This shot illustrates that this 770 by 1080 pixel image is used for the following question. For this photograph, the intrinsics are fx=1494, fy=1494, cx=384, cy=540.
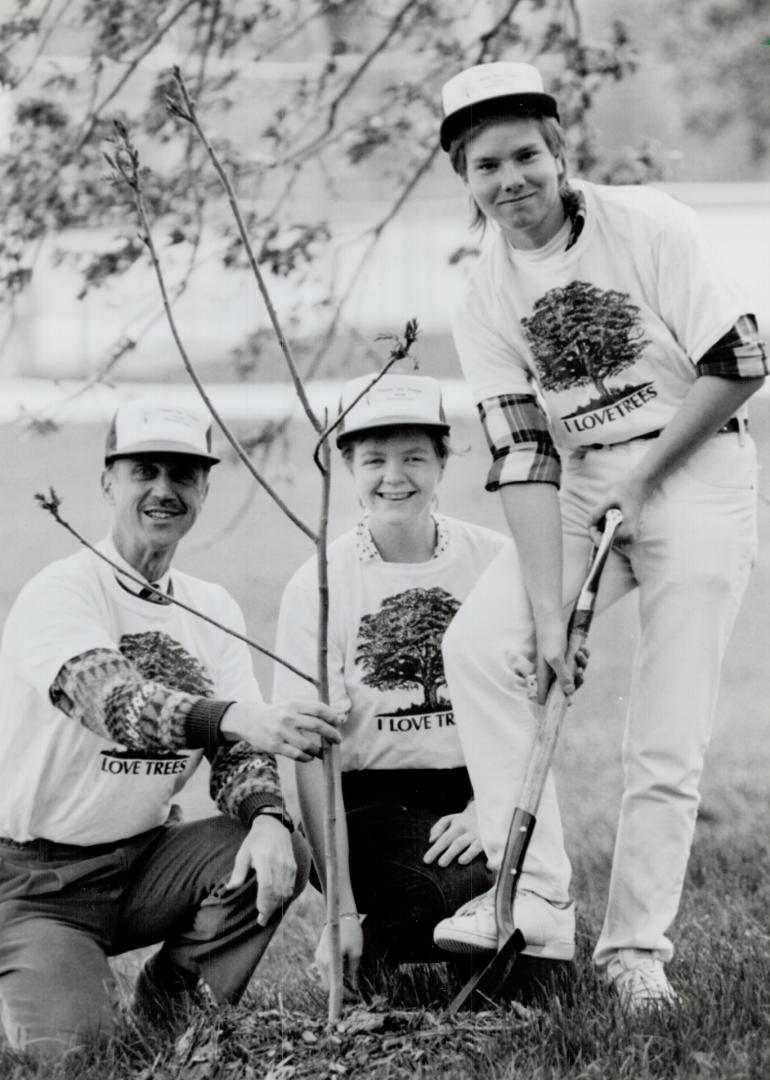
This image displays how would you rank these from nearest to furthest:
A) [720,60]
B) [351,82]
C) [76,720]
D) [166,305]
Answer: [166,305]
[76,720]
[351,82]
[720,60]

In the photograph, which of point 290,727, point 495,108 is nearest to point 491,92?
point 495,108

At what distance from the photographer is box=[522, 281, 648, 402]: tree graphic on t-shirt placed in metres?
3.28

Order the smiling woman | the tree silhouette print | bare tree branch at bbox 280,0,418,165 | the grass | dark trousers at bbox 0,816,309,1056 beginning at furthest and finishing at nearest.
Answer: bare tree branch at bbox 280,0,418,165 < the tree silhouette print < the smiling woman < dark trousers at bbox 0,816,309,1056 < the grass

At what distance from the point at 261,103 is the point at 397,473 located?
161cm

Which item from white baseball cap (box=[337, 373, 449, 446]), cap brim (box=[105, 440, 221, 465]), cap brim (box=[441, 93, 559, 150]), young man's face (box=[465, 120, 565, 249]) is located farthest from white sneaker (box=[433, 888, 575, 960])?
cap brim (box=[441, 93, 559, 150])

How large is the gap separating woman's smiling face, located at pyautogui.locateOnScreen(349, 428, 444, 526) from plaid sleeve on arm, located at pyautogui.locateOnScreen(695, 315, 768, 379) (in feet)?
2.46

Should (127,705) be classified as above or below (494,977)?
above

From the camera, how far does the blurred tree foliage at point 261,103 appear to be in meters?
4.53

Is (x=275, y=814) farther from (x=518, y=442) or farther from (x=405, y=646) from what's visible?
(x=518, y=442)

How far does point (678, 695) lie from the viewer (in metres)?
3.23

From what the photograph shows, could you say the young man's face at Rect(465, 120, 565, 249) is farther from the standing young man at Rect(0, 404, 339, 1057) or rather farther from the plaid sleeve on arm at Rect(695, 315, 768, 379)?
the standing young man at Rect(0, 404, 339, 1057)

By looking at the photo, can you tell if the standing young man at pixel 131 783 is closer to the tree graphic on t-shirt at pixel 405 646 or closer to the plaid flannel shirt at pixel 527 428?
the tree graphic on t-shirt at pixel 405 646

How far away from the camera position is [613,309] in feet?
10.8

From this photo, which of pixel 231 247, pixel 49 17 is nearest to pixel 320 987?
pixel 231 247
